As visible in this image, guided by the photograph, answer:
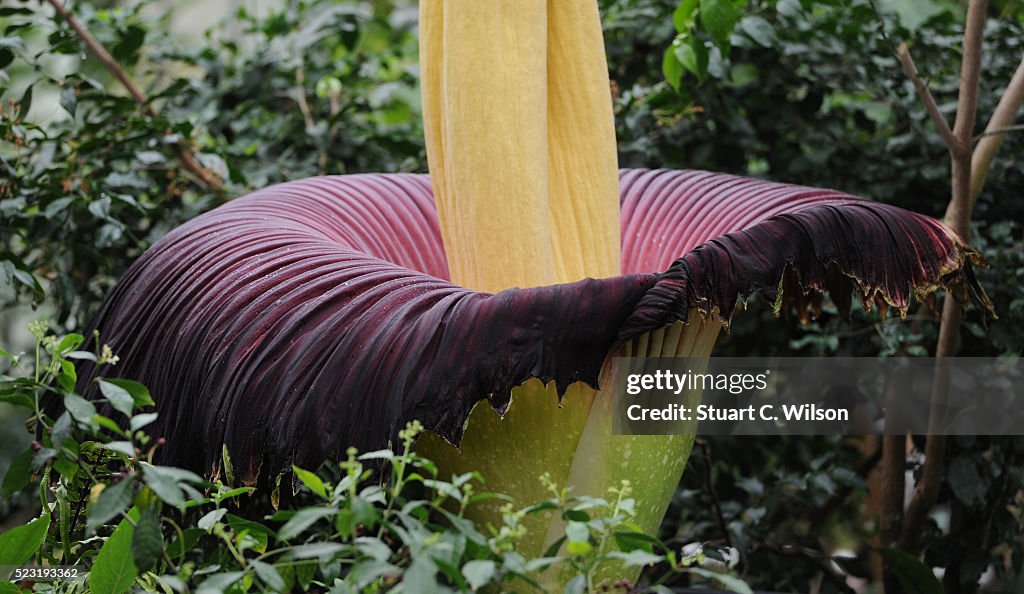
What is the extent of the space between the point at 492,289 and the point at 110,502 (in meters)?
0.45

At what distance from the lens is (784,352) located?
4.68 feet

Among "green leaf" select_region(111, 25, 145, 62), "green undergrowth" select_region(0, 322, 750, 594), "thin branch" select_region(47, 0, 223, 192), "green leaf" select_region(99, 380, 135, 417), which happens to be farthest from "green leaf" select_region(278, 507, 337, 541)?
"green leaf" select_region(111, 25, 145, 62)

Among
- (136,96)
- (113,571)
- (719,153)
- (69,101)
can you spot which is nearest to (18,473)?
(113,571)

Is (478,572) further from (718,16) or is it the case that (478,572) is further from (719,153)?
(719,153)

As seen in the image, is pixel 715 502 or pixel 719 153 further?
pixel 719 153

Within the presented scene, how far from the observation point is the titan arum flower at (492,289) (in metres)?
0.68

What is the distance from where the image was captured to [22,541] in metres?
0.72

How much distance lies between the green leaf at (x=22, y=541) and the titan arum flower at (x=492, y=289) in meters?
0.10

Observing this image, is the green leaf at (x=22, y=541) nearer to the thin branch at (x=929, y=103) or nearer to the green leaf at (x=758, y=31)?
the thin branch at (x=929, y=103)

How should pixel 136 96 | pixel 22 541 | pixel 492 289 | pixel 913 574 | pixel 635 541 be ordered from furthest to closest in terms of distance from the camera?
pixel 136 96 → pixel 913 574 → pixel 492 289 → pixel 22 541 → pixel 635 541

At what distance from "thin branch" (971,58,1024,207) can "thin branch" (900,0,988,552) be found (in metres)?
0.03

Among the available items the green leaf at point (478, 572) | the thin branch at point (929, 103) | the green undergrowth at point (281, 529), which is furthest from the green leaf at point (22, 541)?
the thin branch at point (929, 103)

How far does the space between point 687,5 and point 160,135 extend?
2.50 ft

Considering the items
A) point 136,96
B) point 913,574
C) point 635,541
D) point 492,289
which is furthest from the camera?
point 136,96
